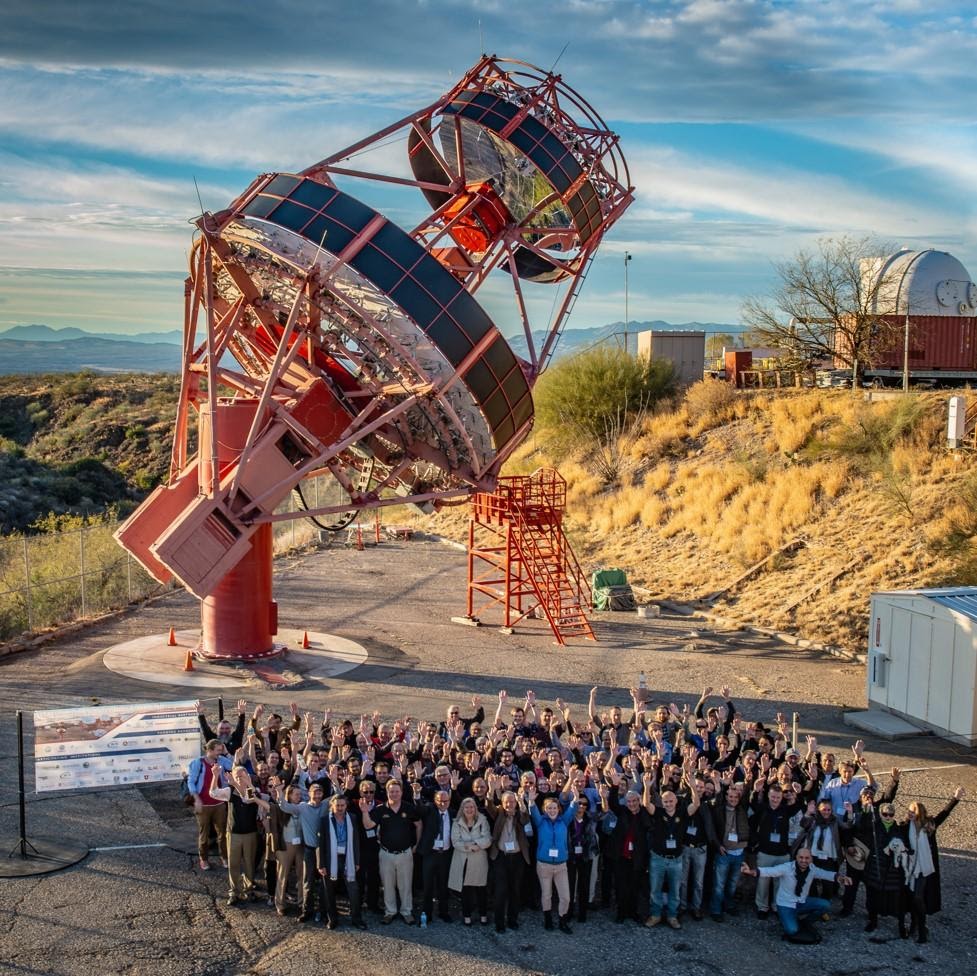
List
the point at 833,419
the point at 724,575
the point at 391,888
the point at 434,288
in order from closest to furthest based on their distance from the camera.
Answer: the point at 391,888
the point at 434,288
the point at 724,575
the point at 833,419

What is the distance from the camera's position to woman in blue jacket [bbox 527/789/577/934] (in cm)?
1225

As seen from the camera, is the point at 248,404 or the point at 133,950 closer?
the point at 133,950

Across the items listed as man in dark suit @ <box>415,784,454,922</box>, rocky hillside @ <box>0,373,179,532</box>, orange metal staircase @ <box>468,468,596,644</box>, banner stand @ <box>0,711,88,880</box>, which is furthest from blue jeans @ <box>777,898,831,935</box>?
rocky hillside @ <box>0,373,179,532</box>

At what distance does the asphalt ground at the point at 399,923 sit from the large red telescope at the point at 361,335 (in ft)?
11.5

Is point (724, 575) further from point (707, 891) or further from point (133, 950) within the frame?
point (133, 950)

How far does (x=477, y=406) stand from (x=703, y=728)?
25.0 feet

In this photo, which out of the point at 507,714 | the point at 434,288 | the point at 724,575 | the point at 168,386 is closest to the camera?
the point at 434,288

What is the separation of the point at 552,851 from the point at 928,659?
10.6 metres

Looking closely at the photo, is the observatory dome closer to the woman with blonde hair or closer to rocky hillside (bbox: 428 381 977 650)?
rocky hillside (bbox: 428 381 977 650)

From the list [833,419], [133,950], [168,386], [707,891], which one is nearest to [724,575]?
[833,419]

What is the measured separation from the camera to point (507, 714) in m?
20.8

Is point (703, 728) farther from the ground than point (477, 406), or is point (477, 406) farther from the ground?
point (477, 406)

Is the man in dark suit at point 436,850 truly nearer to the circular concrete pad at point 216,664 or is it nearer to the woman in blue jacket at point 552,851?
the woman in blue jacket at point 552,851

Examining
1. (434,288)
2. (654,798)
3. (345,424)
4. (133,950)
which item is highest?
(434,288)
